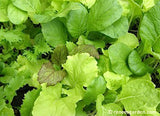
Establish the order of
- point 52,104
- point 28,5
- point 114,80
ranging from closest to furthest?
point 52,104 → point 114,80 → point 28,5

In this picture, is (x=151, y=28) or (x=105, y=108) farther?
(x=151, y=28)

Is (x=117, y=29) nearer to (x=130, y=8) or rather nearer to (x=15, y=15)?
(x=130, y=8)

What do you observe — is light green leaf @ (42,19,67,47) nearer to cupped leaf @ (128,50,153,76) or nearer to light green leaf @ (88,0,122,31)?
light green leaf @ (88,0,122,31)

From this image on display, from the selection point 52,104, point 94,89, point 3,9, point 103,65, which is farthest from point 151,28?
point 3,9

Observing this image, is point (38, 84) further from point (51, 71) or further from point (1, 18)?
point (1, 18)

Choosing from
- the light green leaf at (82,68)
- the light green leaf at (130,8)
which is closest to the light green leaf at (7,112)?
the light green leaf at (82,68)

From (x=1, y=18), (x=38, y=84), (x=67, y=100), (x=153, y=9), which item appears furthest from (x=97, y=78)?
(x=1, y=18)

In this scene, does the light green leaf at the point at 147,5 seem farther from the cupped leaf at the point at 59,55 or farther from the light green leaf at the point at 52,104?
the light green leaf at the point at 52,104

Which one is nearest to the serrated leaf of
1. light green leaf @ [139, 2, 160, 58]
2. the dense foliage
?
the dense foliage
